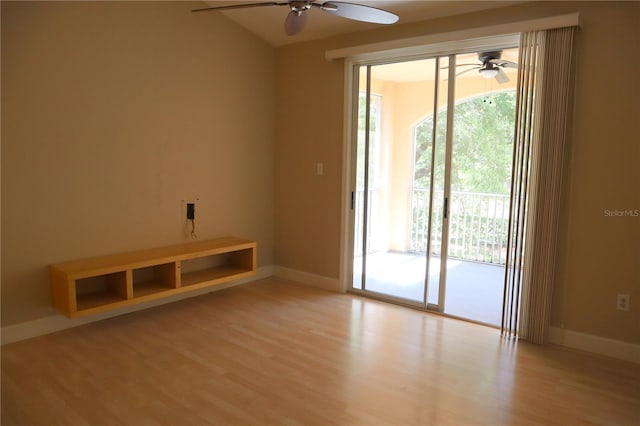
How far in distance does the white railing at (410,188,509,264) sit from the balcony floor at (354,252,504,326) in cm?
23

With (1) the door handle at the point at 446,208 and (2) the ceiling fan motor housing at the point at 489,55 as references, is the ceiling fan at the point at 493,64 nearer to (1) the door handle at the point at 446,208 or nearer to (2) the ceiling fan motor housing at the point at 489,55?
(2) the ceiling fan motor housing at the point at 489,55

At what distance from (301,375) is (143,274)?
1879 millimetres

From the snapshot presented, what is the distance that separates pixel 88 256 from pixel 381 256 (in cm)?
331

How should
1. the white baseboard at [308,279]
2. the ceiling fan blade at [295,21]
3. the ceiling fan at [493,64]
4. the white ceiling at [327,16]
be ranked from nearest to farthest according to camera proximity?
1. the ceiling fan blade at [295,21]
2. the white ceiling at [327,16]
3. the ceiling fan at [493,64]
4. the white baseboard at [308,279]

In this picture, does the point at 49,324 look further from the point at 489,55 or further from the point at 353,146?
the point at 489,55

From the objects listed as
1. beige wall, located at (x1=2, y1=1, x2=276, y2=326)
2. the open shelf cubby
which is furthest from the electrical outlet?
the open shelf cubby

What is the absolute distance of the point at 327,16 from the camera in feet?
12.9

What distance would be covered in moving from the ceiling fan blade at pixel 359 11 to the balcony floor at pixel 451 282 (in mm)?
2410

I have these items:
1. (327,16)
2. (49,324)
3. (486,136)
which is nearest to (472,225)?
(486,136)

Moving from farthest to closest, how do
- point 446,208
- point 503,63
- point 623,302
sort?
1. point 503,63
2. point 446,208
3. point 623,302

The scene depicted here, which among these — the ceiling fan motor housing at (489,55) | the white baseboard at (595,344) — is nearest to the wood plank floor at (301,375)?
the white baseboard at (595,344)

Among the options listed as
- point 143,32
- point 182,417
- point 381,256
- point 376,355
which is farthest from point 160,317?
point 381,256

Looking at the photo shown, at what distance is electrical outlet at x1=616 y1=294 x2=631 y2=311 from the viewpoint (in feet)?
9.85

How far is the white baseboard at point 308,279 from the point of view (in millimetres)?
4543
